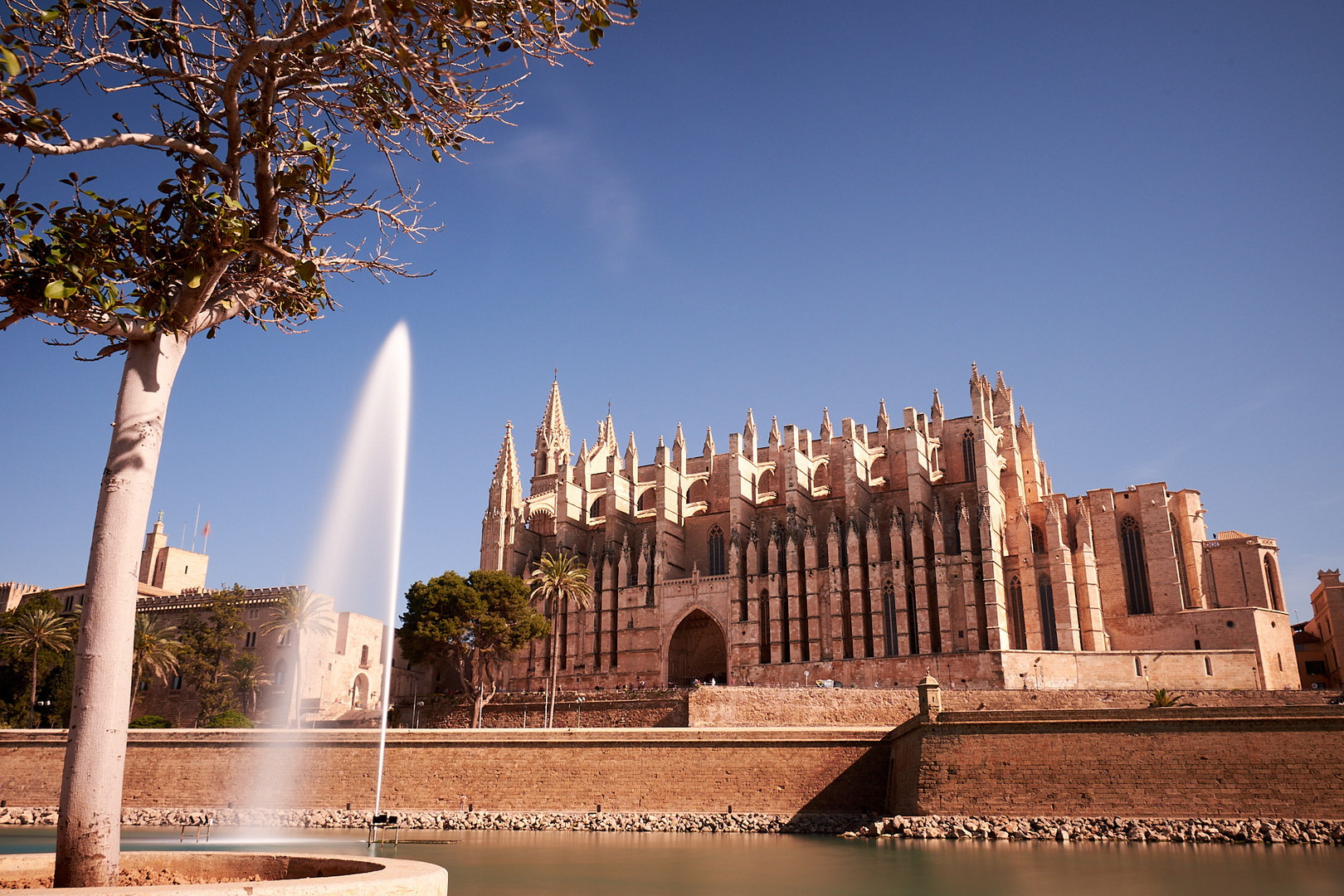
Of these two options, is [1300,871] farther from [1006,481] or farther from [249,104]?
[1006,481]

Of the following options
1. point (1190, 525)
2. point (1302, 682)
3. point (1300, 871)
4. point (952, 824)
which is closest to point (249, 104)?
point (1300, 871)

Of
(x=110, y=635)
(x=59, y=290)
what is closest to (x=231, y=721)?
(x=110, y=635)

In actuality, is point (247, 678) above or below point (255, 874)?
above

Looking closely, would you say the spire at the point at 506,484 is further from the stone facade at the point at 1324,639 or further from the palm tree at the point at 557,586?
the stone facade at the point at 1324,639

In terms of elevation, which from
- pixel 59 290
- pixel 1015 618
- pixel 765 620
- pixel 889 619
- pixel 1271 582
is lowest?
pixel 59 290

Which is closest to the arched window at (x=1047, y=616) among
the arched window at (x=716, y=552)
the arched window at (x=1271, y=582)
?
the arched window at (x=1271, y=582)

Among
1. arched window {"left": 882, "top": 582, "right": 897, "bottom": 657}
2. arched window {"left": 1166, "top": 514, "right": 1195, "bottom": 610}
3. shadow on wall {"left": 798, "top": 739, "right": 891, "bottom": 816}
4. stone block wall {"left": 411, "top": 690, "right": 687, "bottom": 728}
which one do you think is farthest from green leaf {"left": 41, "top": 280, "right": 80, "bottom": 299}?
arched window {"left": 1166, "top": 514, "right": 1195, "bottom": 610}

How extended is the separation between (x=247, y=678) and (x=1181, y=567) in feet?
145

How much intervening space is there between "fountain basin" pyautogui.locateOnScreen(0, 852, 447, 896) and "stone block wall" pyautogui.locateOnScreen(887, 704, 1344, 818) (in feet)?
69.2

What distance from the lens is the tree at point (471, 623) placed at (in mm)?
43344

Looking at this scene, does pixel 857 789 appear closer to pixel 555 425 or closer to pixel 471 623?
pixel 471 623

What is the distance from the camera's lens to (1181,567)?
4688 cm

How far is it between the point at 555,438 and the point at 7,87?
58748 mm

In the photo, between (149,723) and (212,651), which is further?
(212,651)
